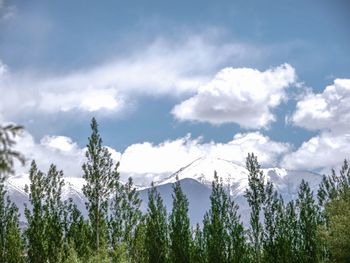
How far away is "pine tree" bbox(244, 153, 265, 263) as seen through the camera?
5944 centimetres

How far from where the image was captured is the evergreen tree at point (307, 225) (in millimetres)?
62094

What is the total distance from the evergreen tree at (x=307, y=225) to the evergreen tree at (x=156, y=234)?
1759 cm

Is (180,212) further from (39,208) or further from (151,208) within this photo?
(39,208)

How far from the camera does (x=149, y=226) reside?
62.1 meters

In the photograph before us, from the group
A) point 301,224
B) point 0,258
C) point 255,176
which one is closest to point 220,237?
point 255,176

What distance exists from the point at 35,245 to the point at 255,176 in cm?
2804

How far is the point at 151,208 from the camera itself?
6412 centimetres

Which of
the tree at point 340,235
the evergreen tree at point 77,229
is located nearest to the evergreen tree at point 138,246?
the evergreen tree at point 77,229

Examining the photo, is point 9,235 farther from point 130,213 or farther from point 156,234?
point 156,234

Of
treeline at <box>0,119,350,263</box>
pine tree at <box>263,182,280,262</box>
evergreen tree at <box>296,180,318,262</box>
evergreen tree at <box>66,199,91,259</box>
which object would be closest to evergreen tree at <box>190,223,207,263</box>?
treeline at <box>0,119,350,263</box>

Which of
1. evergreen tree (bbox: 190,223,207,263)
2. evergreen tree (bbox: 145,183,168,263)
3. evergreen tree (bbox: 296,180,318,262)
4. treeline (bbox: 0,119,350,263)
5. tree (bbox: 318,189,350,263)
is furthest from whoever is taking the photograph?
evergreen tree (bbox: 296,180,318,262)

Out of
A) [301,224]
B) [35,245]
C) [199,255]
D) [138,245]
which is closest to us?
[35,245]

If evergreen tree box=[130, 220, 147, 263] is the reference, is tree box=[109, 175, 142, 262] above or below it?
above

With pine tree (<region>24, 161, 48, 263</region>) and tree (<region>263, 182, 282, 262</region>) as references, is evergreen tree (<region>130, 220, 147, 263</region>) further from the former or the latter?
tree (<region>263, 182, 282, 262</region>)
